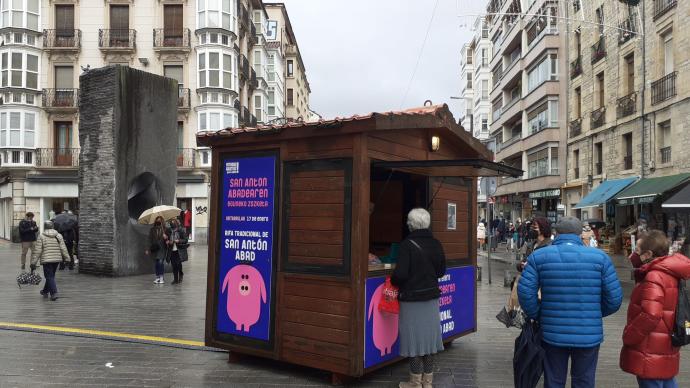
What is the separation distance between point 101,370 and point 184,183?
2795 cm

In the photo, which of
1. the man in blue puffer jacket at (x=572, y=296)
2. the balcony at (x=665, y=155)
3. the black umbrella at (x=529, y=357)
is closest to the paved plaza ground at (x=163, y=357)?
the black umbrella at (x=529, y=357)

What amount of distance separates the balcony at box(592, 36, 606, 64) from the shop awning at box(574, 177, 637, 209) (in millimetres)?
5998

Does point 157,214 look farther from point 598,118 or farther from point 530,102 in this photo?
point 530,102

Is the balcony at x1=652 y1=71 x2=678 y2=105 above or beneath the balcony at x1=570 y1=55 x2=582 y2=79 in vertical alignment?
beneath

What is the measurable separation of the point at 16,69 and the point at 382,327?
34280mm

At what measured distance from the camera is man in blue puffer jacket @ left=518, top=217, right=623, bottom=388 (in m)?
4.18

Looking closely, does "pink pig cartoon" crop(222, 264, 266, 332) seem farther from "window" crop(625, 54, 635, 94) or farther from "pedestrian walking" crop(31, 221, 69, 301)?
Answer: "window" crop(625, 54, 635, 94)

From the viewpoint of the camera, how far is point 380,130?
5543 mm

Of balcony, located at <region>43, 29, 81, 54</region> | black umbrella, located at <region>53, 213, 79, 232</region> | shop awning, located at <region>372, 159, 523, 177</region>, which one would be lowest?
black umbrella, located at <region>53, 213, 79, 232</region>

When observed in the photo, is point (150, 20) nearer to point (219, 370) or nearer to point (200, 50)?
point (200, 50)

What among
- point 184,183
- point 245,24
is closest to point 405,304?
point 184,183

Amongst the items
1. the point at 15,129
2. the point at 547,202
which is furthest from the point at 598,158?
the point at 15,129

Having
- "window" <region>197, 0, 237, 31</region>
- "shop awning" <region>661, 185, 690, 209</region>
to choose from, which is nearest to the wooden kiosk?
"shop awning" <region>661, 185, 690, 209</region>

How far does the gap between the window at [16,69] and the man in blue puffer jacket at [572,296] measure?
35.4 meters
